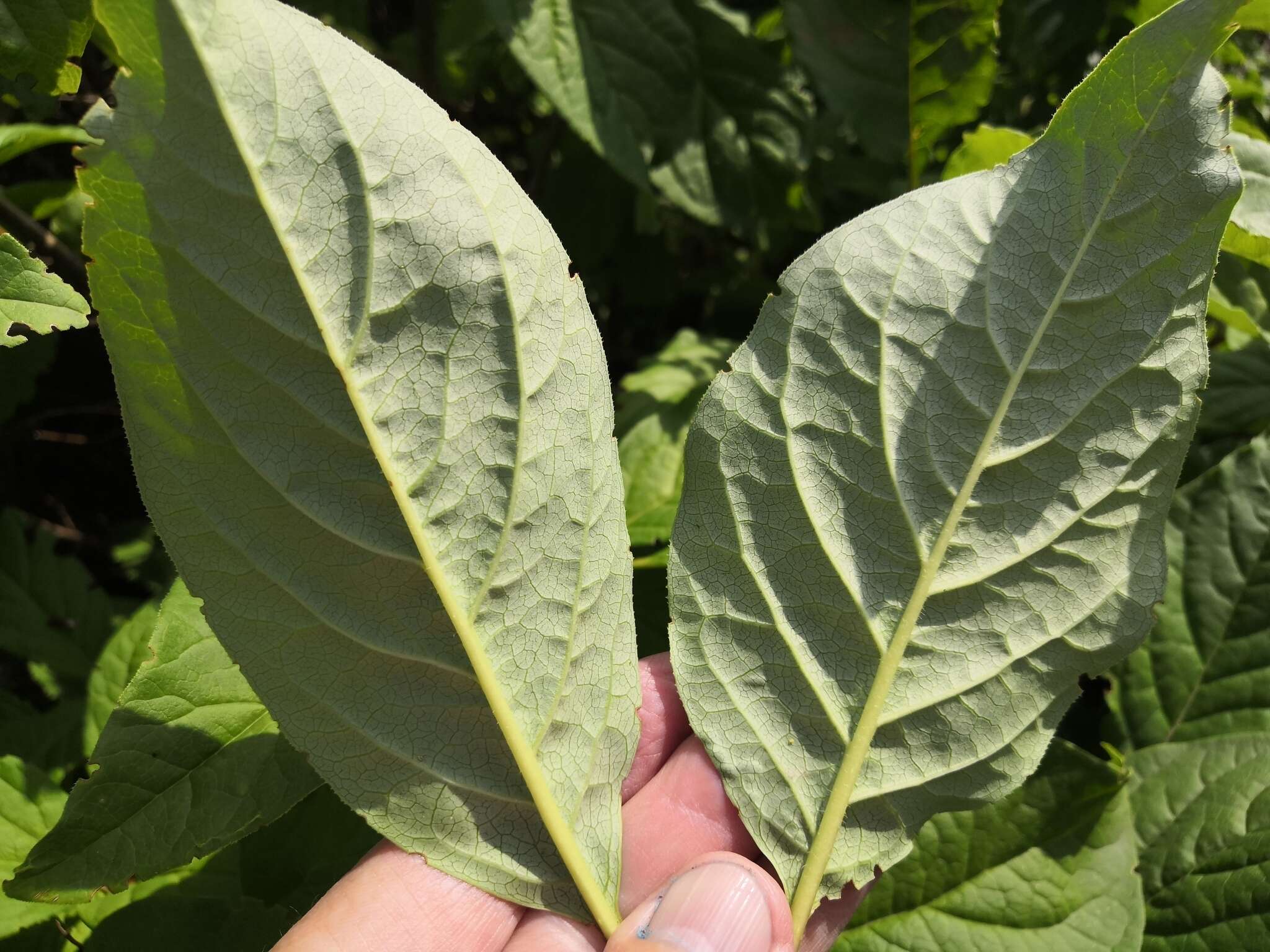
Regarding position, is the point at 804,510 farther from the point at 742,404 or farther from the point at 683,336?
the point at 683,336

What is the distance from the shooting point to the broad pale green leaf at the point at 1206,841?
1455 millimetres

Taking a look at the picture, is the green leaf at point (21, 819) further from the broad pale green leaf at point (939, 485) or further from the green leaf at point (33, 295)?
the broad pale green leaf at point (939, 485)

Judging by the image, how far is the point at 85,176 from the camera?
2.87 ft

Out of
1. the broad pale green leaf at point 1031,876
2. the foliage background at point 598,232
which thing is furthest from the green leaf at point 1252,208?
the broad pale green leaf at point 1031,876

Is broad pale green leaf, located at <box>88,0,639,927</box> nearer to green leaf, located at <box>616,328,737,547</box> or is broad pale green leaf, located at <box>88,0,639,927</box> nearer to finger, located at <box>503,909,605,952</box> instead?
finger, located at <box>503,909,605,952</box>

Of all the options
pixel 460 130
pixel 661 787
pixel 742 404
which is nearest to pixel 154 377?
pixel 460 130

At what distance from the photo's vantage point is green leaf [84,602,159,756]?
1.72 meters

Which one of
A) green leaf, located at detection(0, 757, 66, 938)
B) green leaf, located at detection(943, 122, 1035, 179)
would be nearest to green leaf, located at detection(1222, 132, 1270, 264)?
green leaf, located at detection(943, 122, 1035, 179)

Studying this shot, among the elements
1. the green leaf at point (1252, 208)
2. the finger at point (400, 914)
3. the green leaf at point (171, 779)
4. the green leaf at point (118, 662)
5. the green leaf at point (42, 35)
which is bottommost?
the finger at point (400, 914)

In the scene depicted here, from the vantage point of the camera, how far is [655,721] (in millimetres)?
1445

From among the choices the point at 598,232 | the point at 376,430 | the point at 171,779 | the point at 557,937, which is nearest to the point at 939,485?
the point at 376,430

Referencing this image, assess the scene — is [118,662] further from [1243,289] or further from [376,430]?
[1243,289]

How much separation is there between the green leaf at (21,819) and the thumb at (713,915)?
106 cm

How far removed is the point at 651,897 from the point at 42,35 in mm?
1365
